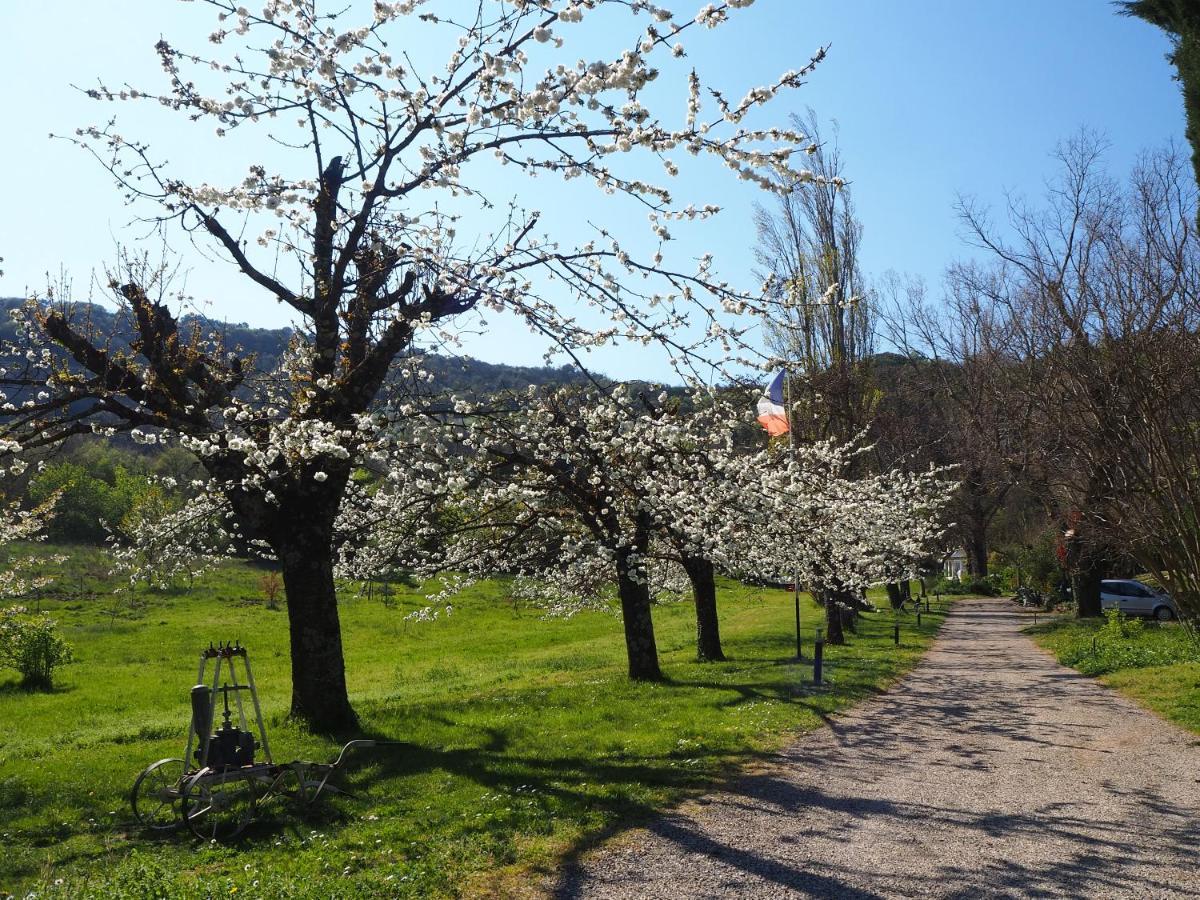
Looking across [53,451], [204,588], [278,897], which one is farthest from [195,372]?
[204,588]

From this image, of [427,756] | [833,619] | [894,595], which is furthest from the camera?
[894,595]

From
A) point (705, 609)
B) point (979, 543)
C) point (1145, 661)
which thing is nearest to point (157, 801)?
point (705, 609)

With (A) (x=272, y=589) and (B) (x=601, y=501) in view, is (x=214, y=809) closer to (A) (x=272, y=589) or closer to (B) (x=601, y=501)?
(B) (x=601, y=501)

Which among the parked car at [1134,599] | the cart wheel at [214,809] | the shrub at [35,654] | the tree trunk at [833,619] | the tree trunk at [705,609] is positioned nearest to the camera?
the cart wheel at [214,809]

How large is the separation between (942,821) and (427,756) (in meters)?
5.94

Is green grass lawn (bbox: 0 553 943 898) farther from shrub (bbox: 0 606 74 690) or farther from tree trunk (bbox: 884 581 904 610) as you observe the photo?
tree trunk (bbox: 884 581 904 610)

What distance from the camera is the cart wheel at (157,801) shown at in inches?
302

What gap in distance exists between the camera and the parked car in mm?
35594

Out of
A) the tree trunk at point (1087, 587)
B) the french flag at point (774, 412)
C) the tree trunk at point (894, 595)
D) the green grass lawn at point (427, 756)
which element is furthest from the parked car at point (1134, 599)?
the french flag at point (774, 412)

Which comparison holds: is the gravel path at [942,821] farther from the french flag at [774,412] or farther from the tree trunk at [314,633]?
the french flag at [774,412]

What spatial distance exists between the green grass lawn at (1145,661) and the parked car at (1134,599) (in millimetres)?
10589

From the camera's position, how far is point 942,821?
7.55 metres

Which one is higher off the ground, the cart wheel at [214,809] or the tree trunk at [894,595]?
the cart wheel at [214,809]

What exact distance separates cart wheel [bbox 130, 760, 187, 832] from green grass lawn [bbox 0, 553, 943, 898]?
161mm
